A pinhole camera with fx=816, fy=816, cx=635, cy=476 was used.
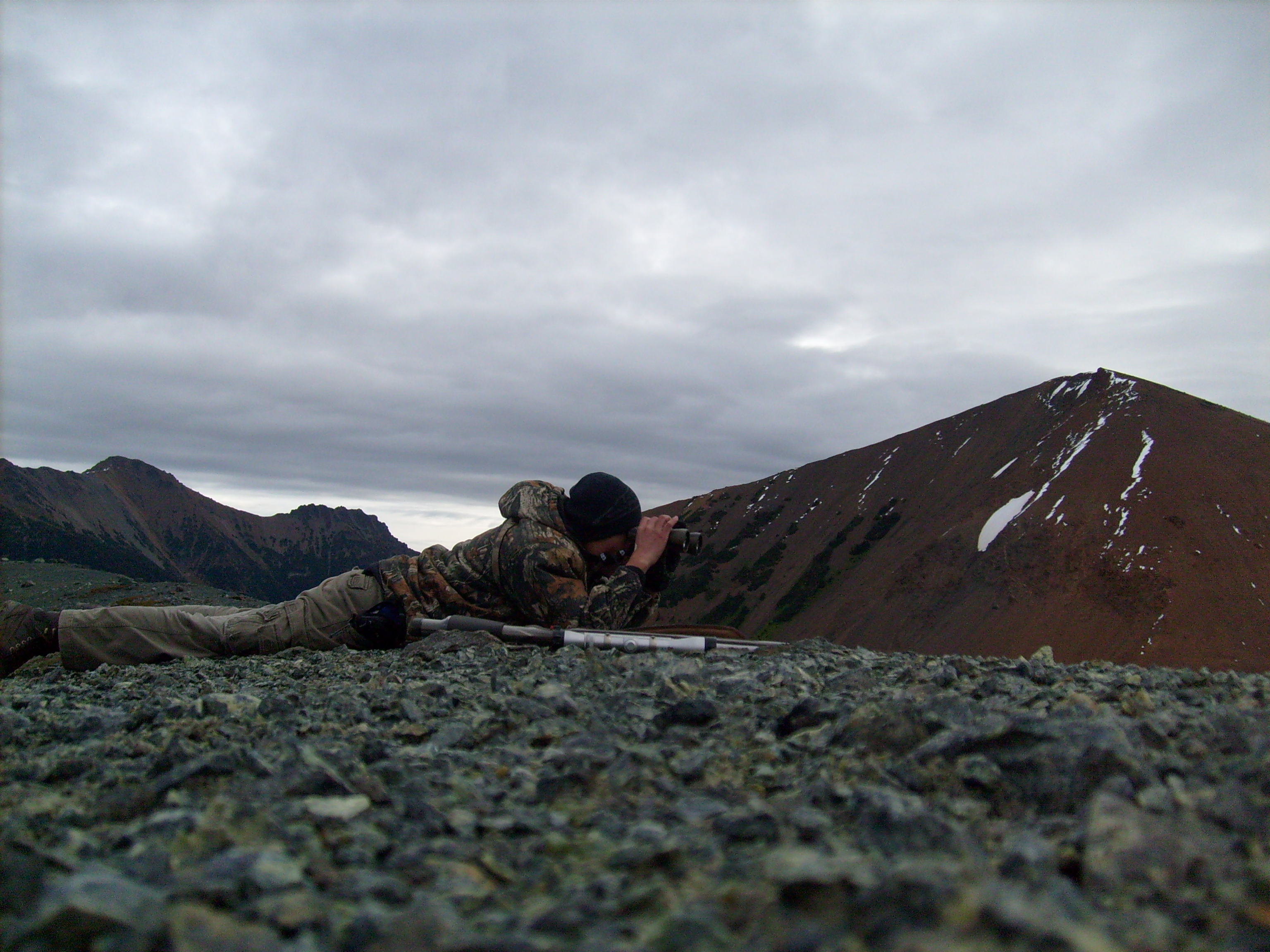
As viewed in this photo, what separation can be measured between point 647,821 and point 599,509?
458cm

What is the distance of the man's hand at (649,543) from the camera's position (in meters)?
6.80

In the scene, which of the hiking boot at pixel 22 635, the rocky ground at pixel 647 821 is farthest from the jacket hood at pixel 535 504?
the hiking boot at pixel 22 635

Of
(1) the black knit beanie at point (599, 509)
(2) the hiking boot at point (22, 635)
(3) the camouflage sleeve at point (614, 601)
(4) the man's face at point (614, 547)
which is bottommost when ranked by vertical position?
(2) the hiking boot at point (22, 635)

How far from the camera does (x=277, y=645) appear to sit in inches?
290

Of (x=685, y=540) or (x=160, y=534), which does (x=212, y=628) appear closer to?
(x=685, y=540)

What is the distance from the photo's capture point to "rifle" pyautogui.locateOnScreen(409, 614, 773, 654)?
5969mm

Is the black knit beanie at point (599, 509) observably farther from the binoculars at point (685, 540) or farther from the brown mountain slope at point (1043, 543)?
the brown mountain slope at point (1043, 543)

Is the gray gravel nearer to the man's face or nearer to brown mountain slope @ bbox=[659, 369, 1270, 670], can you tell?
the man's face

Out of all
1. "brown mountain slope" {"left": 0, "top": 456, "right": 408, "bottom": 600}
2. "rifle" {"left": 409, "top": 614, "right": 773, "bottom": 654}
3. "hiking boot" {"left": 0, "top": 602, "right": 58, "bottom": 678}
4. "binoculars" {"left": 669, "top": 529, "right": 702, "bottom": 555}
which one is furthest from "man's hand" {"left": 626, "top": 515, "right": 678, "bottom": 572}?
"brown mountain slope" {"left": 0, "top": 456, "right": 408, "bottom": 600}

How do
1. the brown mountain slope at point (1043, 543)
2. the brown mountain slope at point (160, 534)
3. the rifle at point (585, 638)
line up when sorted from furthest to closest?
the brown mountain slope at point (160, 534), the brown mountain slope at point (1043, 543), the rifle at point (585, 638)

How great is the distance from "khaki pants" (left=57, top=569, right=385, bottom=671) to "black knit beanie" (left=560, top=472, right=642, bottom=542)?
6.79 ft

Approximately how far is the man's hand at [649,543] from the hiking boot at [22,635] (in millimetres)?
4704

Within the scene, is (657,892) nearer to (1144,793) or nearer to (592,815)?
(592,815)

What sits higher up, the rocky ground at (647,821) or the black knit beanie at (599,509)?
the black knit beanie at (599,509)
